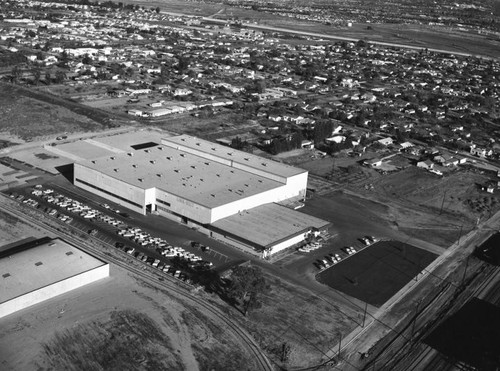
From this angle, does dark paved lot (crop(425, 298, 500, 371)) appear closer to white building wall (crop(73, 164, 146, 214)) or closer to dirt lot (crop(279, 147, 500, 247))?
dirt lot (crop(279, 147, 500, 247))

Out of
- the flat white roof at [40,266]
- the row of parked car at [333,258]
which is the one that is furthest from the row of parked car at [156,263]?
the row of parked car at [333,258]

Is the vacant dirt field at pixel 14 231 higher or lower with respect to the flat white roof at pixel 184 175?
lower

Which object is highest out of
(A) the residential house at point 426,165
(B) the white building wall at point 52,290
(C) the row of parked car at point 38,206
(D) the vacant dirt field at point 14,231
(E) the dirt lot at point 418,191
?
(B) the white building wall at point 52,290

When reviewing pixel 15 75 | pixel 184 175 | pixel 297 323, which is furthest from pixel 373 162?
pixel 15 75

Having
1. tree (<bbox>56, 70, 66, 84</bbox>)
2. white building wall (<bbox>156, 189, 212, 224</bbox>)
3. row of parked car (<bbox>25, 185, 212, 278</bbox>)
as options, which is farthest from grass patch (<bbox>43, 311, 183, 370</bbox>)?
tree (<bbox>56, 70, 66, 84</bbox>)

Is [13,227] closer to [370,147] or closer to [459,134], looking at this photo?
[370,147]

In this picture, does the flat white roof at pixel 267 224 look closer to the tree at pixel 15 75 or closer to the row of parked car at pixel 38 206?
the row of parked car at pixel 38 206

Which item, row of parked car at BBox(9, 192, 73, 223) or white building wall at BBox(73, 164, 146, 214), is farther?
white building wall at BBox(73, 164, 146, 214)
